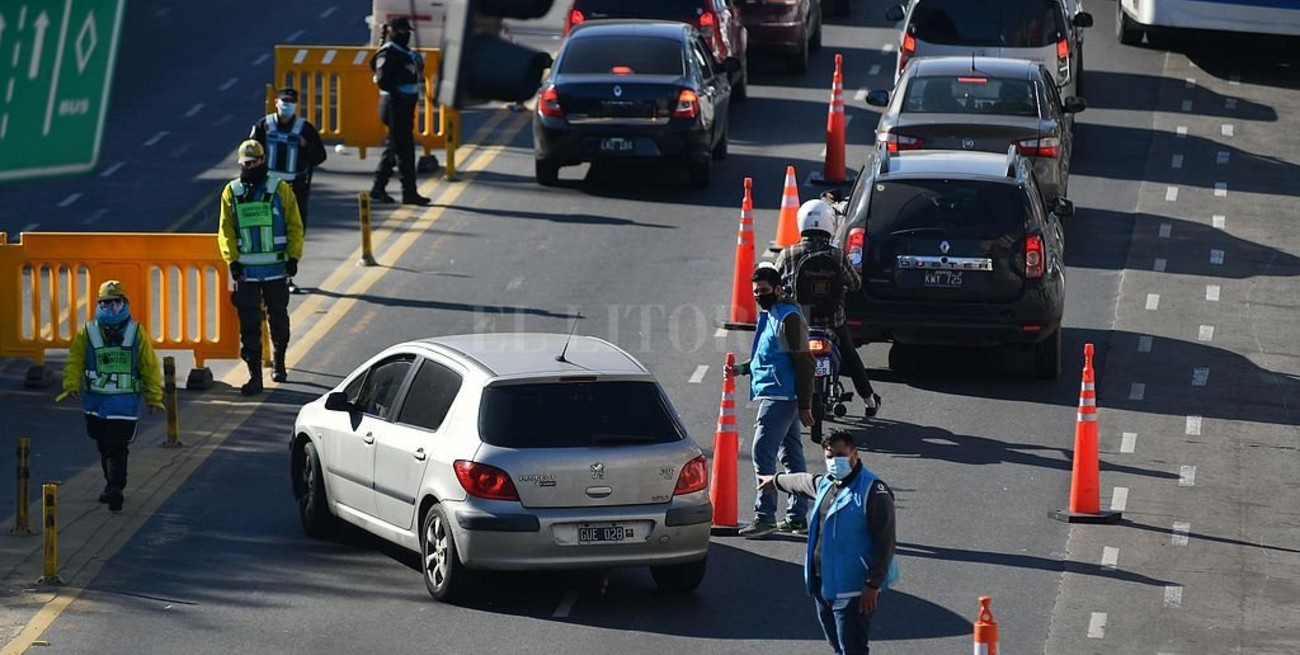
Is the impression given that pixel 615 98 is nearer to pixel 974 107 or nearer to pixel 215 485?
pixel 974 107

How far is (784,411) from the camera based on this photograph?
50.6ft

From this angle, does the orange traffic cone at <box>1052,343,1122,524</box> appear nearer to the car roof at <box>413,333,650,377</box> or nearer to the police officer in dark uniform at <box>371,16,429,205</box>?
the car roof at <box>413,333,650,377</box>

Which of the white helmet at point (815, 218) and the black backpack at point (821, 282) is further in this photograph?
the white helmet at point (815, 218)

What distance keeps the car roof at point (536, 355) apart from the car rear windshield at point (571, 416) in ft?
0.32

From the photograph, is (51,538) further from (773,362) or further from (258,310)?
(258,310)

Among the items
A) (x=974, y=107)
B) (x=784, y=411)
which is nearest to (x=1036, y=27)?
(x=974, y=107)

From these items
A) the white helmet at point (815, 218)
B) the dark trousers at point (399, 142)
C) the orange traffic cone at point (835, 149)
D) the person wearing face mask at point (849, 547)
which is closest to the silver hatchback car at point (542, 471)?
the person wearing face mask at point (849, 547)

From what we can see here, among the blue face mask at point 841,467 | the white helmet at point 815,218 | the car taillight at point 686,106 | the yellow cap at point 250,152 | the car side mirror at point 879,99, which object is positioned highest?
the blue face mask at point 841,467

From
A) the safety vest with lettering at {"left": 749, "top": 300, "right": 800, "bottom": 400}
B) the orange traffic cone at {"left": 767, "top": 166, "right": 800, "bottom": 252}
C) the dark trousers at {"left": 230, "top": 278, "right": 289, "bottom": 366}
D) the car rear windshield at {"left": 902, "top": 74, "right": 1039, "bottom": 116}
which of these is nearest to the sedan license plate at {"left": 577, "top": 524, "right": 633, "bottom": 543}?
the safety vest with lettering at {"left": 749, "top": 300, "right": 800, "bottom": 400}

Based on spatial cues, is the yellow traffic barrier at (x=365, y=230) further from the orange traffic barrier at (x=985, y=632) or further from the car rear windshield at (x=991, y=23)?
the orange traffic barrier at (x=985, y=632)

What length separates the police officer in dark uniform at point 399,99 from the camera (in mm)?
24391

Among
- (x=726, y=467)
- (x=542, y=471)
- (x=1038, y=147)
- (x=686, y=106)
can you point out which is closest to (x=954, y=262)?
(x=726, y=467)

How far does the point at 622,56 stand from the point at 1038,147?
5.03 metres

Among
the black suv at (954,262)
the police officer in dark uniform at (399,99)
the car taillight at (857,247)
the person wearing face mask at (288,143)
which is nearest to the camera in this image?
the black suv at (954,262)
